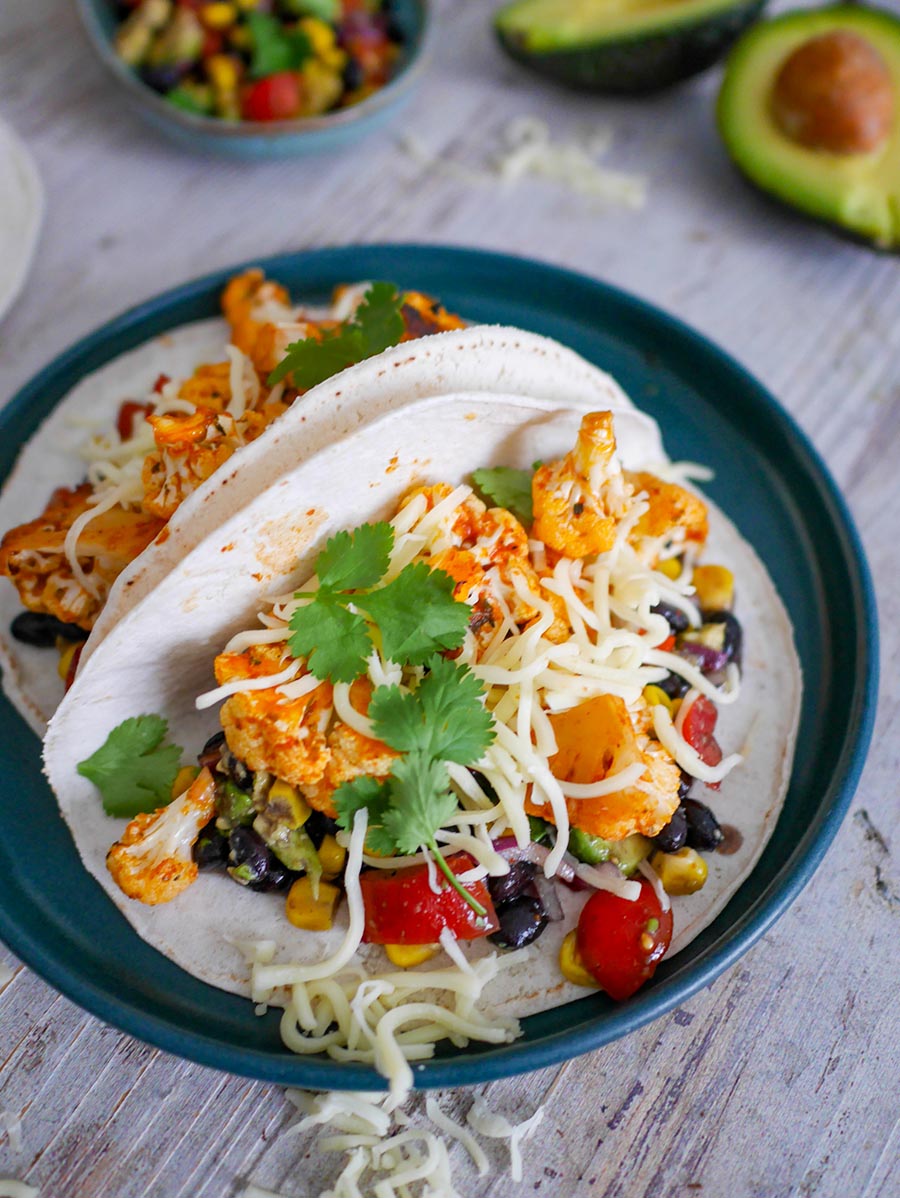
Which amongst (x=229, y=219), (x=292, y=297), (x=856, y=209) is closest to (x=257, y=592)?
(x=292, y=297)

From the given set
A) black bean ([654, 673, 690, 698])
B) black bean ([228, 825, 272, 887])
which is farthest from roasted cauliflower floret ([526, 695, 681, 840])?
black bean ([228, 825, 272, 887])

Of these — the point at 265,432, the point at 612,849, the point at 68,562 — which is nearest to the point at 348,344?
the point at 265,432

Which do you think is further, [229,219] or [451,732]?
[229,219]

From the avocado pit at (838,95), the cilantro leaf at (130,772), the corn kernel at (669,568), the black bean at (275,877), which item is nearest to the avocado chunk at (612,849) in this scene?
the black bean at (275,877)

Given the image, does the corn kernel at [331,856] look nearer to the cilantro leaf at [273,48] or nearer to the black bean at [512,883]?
the black bean at [512,883]

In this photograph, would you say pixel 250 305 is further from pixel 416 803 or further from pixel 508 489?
pixel 416 803

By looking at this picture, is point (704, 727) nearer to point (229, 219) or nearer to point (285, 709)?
point (285, 709)
